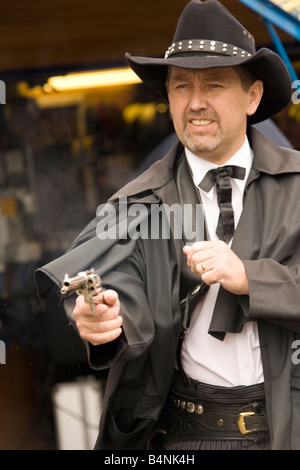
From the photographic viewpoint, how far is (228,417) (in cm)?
192

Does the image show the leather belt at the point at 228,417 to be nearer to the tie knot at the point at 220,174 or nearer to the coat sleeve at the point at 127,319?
the coat sleeve at the point at 127,319

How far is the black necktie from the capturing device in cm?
192

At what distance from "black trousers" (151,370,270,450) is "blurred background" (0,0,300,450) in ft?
4.31

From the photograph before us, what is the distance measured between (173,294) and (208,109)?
53cm

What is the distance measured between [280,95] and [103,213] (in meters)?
0.66

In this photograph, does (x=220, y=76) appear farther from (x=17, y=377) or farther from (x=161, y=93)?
(x=17, y=377)

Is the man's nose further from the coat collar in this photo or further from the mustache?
the coat collar

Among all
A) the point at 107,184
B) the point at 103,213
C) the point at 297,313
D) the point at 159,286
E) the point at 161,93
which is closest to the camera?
the point at 297,313

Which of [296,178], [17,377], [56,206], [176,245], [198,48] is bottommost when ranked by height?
[17,377]

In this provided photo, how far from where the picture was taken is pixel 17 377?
3059mm

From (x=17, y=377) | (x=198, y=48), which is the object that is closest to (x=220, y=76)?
(x=198, y=48)

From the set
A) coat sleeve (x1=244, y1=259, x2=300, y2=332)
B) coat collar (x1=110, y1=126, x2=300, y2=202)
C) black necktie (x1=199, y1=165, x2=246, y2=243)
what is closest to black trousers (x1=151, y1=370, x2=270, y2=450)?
coat sleeve (x1=244, y1=259, x2=300, y2=332)

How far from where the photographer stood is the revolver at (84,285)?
148 cm

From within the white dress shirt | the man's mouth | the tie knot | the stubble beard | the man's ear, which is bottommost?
the white dress shirt
